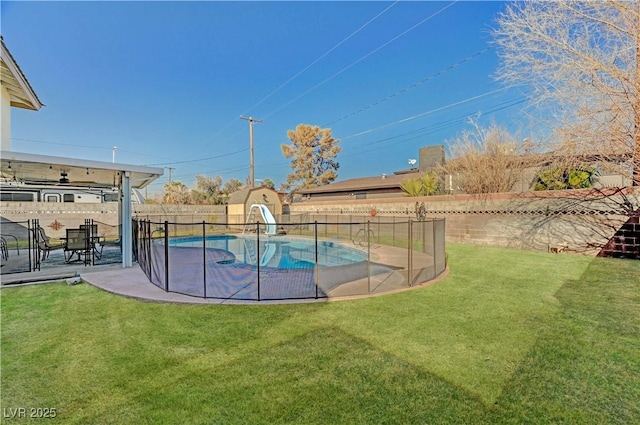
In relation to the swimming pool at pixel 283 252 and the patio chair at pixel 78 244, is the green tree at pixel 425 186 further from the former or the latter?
the patio chair at pixel 78 244

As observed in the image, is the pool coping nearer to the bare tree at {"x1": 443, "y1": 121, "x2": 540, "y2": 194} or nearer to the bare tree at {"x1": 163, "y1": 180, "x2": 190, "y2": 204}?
the bare tree at {"x1": 443, "y1": 121, "x2": 540, "y2": 194}

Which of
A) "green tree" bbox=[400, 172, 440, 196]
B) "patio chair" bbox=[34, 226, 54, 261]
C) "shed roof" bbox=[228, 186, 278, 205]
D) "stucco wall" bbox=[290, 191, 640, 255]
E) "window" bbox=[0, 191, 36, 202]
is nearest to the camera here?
"patio chair" bbox=[34, 226, 54, 261]

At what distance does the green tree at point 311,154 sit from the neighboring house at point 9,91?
96.4 ft

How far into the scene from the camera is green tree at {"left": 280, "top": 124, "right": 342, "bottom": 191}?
38719 millimetres

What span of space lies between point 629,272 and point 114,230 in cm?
2222

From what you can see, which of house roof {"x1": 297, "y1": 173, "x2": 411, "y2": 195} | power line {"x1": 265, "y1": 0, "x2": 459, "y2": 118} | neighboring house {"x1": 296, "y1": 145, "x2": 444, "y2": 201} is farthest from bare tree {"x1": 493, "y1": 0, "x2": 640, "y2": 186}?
house roof {"x1": 297, "y1": 173, "x2": 411, "y2": 195}

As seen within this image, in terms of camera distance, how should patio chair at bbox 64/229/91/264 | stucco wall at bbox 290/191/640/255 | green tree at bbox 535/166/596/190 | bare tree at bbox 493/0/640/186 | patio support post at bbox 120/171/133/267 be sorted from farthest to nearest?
green tree at bbox 535/166/596/190 < stucco wall at bbox 290/191/640/255 < patio chair at bbox 64/229/91/264 < patio support post at bbox 120/171/133/267 < bare tree at bbox 493/0/640/186

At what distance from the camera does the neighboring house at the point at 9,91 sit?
8224 millimetres

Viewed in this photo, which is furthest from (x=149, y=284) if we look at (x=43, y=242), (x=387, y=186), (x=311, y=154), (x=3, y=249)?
(x=311, y=154)

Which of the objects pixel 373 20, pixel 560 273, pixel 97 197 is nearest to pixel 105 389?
pixel 560 273

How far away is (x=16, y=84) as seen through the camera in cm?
923

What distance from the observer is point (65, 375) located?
2.96 m

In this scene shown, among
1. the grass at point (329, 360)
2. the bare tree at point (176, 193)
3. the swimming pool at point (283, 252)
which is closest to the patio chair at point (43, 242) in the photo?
the grass at point (329, 360)

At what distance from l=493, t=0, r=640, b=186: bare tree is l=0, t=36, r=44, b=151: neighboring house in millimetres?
12187
